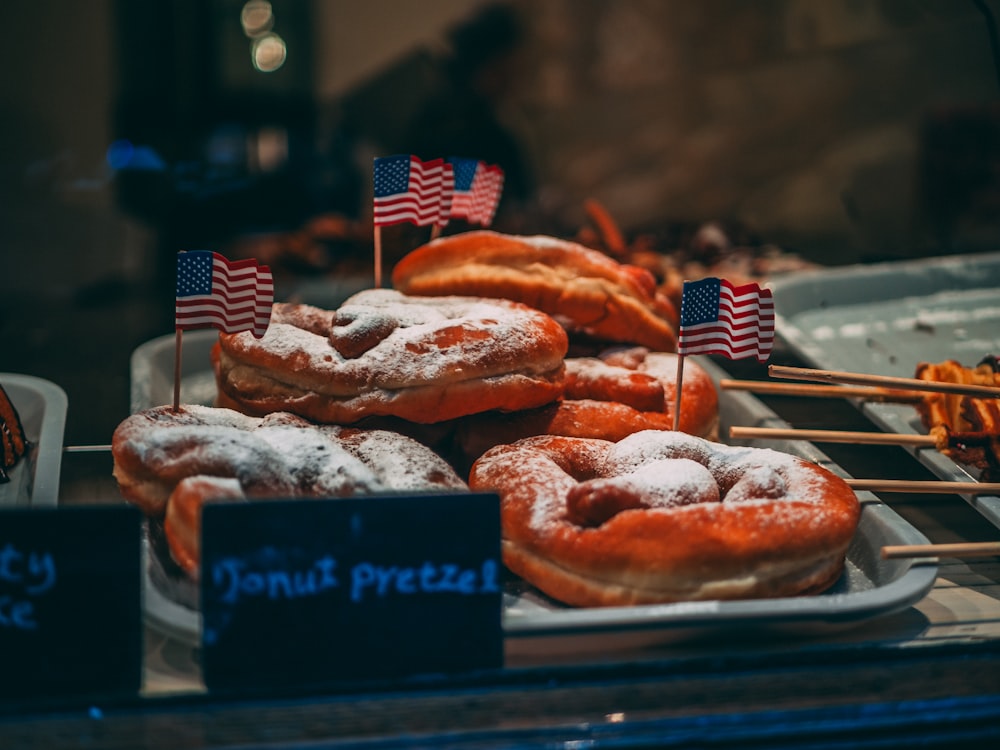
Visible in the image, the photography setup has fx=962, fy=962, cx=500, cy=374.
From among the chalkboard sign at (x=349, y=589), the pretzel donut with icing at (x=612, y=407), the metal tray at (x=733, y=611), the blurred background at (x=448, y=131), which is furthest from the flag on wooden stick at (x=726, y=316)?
the blurred background at (x=448, y=131)

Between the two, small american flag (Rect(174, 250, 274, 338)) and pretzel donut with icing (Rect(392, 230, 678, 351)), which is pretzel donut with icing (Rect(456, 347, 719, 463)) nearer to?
pretzel donut with icing (Rect(392, 230, 678, 351))

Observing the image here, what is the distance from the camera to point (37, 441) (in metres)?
1.92

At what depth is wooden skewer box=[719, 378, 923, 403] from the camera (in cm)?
183

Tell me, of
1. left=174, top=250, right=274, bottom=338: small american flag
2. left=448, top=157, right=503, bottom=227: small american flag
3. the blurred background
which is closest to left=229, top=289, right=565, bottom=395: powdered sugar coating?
left=174, top=250, right=274, bottom=338: small american flag

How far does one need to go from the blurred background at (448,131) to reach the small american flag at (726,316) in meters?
1.34

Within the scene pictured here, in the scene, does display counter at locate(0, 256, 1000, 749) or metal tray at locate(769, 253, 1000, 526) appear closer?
display counter at locate(0, 256, 1000, 749)

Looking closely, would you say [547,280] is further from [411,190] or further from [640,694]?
[640,694]

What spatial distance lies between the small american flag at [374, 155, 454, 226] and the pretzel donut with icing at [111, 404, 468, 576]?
31.7 inches

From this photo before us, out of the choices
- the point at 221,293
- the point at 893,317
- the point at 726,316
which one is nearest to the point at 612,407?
the point at 726,316

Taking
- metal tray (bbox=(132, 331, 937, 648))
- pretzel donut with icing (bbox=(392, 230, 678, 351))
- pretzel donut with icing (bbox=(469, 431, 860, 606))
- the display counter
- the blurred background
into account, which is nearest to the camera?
the display counter

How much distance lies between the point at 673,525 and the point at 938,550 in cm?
41

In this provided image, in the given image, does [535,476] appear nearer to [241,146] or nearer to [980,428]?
[980,428]

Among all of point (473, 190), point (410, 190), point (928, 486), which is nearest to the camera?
point (928, 486)

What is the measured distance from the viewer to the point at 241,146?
3723 millimetres
